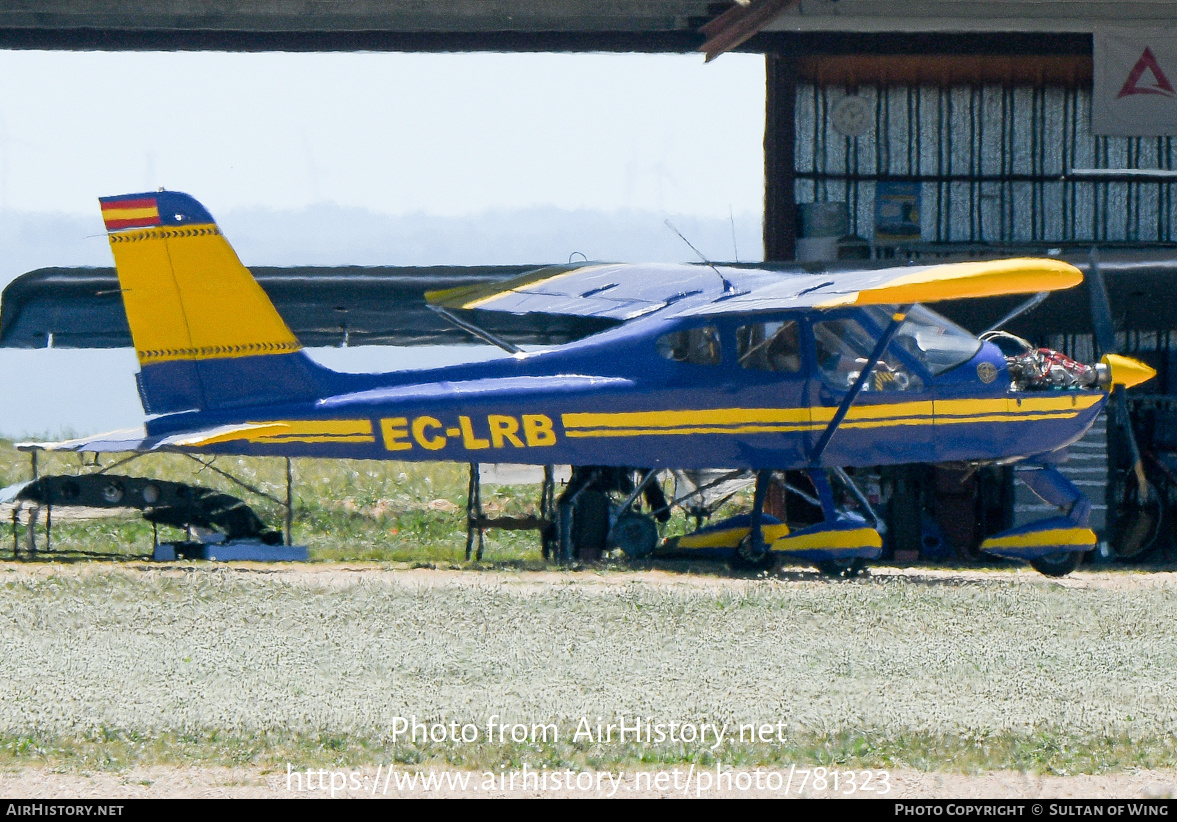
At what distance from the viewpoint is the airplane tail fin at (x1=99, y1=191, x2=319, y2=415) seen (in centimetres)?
1298

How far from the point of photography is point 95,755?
22.4 ft

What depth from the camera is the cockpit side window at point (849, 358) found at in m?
13.1

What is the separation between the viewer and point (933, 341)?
531 inches

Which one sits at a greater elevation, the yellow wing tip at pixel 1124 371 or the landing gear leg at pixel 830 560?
the yellow wing tip at pixel 1124 371

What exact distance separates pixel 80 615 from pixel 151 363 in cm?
350

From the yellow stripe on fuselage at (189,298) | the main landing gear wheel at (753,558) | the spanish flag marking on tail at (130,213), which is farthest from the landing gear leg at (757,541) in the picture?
the spanish flag marking on tail at (130,213)

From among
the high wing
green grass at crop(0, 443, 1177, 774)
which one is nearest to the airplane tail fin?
green grass at crop(0, 443, 1177, 774)

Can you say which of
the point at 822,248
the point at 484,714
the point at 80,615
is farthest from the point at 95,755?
the point at 822,248

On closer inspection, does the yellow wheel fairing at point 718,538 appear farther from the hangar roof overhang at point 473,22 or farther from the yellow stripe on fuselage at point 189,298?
the hangar roof overhang at point 473,22

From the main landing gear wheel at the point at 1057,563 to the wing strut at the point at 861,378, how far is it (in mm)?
2284


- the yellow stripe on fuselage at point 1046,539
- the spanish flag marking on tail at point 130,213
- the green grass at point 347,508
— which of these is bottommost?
the green grass at point 347,508

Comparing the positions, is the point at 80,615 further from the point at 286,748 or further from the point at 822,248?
the point at 822,248

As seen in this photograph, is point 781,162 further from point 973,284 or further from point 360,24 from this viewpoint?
point 973,284

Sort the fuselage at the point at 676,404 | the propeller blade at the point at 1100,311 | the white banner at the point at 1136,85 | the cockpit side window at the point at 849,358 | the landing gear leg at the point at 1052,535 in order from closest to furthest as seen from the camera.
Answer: the fuselage at the point at 676,404 < the cockpit side window at the point at 849,358 < the landing gear leg at the point at 1052,535 < the propeller blade at the point at 1100,311 < the white banner at the point at 1136,85
